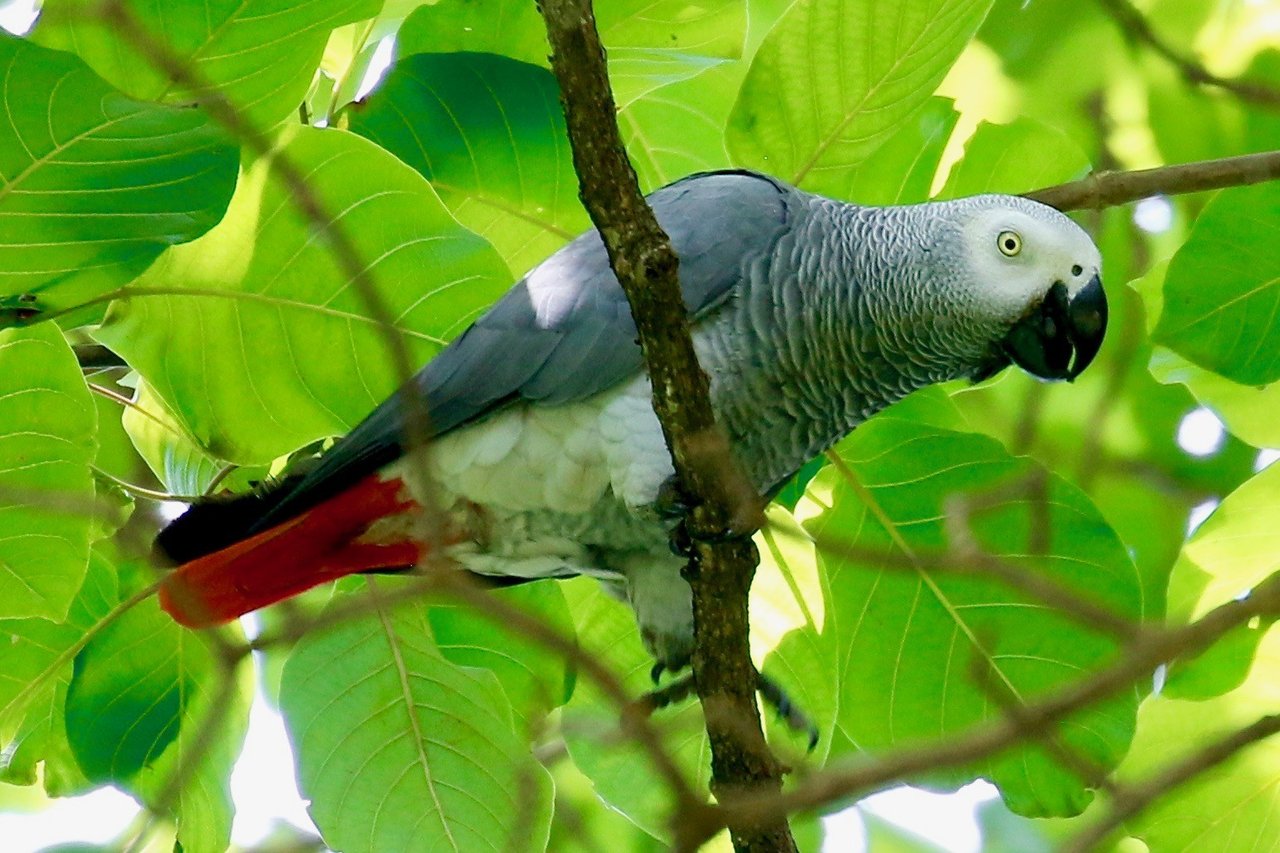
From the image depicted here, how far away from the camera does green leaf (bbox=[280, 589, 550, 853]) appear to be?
223cm

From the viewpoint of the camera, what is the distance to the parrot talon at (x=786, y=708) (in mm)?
2336

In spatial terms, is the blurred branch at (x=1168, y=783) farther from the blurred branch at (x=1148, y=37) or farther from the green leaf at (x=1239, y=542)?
the green leaf at (x=1239, y=542)

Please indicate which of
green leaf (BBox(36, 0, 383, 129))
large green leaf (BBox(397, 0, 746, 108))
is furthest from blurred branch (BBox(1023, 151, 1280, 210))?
green leaf (BBox(36, 0, 383, 129))

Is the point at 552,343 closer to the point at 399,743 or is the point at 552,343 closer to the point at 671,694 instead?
the point at 671,694

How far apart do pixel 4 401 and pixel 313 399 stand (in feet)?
1.53

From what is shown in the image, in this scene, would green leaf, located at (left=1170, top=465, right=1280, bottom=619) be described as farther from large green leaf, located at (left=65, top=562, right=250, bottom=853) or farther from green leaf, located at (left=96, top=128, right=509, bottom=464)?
large green leaf, located at (left=65, top=562, right=250, bottom=853)

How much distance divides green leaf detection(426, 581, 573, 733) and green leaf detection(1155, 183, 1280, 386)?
121 centimetres

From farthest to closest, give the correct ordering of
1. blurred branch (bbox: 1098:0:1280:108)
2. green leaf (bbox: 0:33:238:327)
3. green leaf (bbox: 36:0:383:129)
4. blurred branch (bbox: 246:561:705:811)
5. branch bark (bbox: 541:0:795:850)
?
blurred branch (bbox: 1098:0:1280:108), green leaf (bbox: 36:0:383:129), green leaf (bbox: 0:33:238:327), branch bark (bbox: 541:0:795:850), blurred branch (bbox: 246:561:705:811)

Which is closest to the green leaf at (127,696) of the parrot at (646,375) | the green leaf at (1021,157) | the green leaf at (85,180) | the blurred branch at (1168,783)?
the parrot at (646,375)

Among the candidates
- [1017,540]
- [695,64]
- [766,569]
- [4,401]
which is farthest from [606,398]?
[4,401]

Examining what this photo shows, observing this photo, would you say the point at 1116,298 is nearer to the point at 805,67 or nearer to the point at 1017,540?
the point at 1017,540

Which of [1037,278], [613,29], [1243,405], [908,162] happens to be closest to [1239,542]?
[1243,405]

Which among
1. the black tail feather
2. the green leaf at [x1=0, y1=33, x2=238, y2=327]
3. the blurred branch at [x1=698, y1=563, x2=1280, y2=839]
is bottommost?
the blurred branch at [x1=698, y1=563, x2=1280, y2=839]

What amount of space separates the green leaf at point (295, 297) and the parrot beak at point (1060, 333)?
2.97ft
